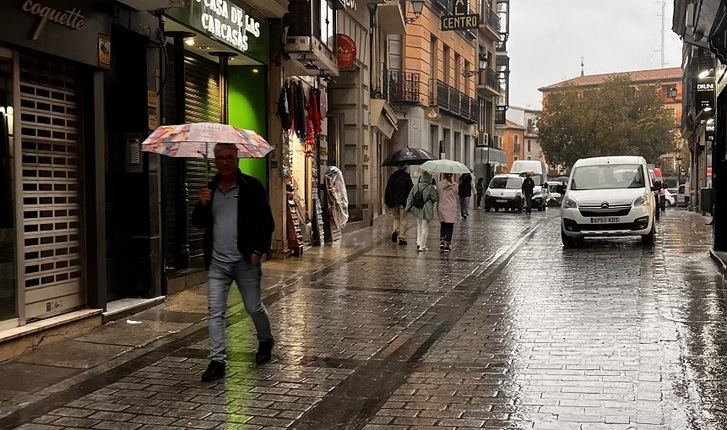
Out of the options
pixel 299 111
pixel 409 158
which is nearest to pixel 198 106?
pixel 299 111

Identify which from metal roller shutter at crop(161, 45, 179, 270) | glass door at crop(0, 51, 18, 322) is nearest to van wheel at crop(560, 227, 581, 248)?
metal roller shutter at crop(161, 45, 179, 270)

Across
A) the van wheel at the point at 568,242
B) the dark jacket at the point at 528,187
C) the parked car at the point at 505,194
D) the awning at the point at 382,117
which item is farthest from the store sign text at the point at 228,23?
the parked car at the point at 505,194

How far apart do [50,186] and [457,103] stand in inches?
1424

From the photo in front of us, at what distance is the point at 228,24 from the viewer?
41.9ft

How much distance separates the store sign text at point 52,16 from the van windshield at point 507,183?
31.3m

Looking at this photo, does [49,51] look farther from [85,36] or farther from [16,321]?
[16,321]

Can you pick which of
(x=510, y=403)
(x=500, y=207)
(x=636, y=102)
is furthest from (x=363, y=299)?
(x=636, y=102)

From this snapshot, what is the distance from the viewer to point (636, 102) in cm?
6256

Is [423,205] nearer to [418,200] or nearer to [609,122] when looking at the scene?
[418,200]

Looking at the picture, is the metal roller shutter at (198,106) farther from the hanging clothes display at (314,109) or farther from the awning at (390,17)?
the awning at (390,17)

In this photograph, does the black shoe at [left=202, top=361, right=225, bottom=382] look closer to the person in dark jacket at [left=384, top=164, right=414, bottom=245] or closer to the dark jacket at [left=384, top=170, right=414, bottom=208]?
the person in dark jacket at [left=384, top=164, right=414, bottom=245]

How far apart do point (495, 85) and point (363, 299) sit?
44.2 m

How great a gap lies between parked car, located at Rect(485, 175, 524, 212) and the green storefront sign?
78.4 ft

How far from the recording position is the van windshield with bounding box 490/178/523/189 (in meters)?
38.4
